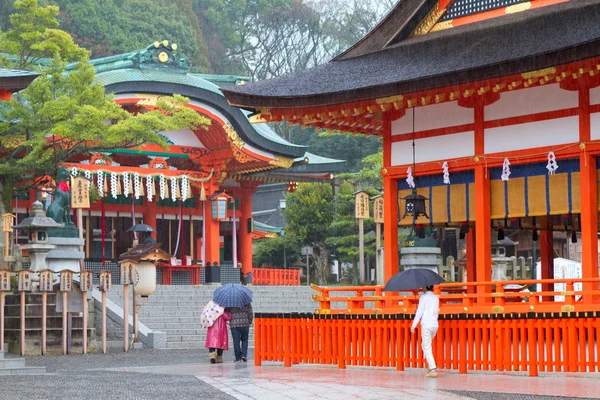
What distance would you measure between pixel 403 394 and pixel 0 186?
20248mm

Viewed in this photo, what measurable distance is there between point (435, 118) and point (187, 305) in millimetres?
11780

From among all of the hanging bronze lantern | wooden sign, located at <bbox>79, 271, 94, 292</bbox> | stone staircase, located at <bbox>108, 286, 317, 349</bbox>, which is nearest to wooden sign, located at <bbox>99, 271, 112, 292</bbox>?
wooden sign, located at <bbox>79, 271, 94, 292</bbox>

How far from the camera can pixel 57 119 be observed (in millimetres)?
28500

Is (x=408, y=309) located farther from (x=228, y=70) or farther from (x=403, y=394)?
(x=228, y=70)

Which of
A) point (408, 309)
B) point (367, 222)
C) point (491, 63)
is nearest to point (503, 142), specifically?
point (491, 63)

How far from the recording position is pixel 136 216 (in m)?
36.3

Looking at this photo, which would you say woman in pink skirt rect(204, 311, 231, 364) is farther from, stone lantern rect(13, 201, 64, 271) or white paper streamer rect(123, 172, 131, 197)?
white paper streamer rect(123, 172, 131, 197)

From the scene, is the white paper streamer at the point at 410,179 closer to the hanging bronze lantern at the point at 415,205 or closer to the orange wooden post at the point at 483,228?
the hanging bronze lantern at the point at 415,205

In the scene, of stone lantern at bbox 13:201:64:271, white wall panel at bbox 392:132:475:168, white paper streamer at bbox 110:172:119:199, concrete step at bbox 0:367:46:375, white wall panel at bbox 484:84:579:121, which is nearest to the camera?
white wall panel at bbox 484:84:579:121

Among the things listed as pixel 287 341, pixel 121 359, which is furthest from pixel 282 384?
pixel 121 359

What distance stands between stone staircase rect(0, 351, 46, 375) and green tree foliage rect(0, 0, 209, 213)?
11562mm

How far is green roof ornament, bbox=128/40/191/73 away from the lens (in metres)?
35.0

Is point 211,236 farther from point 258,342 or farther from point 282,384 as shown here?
point 282,384

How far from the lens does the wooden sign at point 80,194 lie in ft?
94.4
